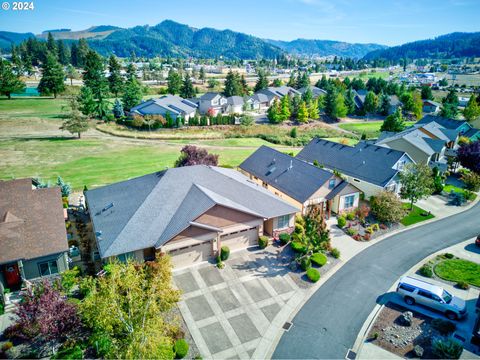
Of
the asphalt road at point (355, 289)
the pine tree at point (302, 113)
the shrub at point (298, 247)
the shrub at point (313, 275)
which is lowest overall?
the asphalt road at point (355, 289)

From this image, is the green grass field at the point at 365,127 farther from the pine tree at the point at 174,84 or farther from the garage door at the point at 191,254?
the garage door at the point at 191,254

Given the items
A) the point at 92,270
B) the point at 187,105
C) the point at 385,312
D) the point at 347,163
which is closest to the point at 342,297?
the point at 385,312

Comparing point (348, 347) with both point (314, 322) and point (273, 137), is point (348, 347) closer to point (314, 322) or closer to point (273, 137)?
point (314, 322)

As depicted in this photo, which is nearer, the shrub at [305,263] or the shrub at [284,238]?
the shrub at [305,263]

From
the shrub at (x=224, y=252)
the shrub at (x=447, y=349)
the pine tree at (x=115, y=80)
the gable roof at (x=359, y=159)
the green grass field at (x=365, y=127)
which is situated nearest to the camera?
the shrub at (x=447, y=349)

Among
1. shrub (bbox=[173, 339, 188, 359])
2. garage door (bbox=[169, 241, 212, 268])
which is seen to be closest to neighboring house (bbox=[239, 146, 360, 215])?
garage door (bbox=[169, 241, 212, 268])

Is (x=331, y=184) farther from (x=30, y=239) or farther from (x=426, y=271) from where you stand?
(x=30, y=239)

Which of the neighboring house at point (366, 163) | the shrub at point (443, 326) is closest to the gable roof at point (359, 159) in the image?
the neighboring house at point (366, 163)
